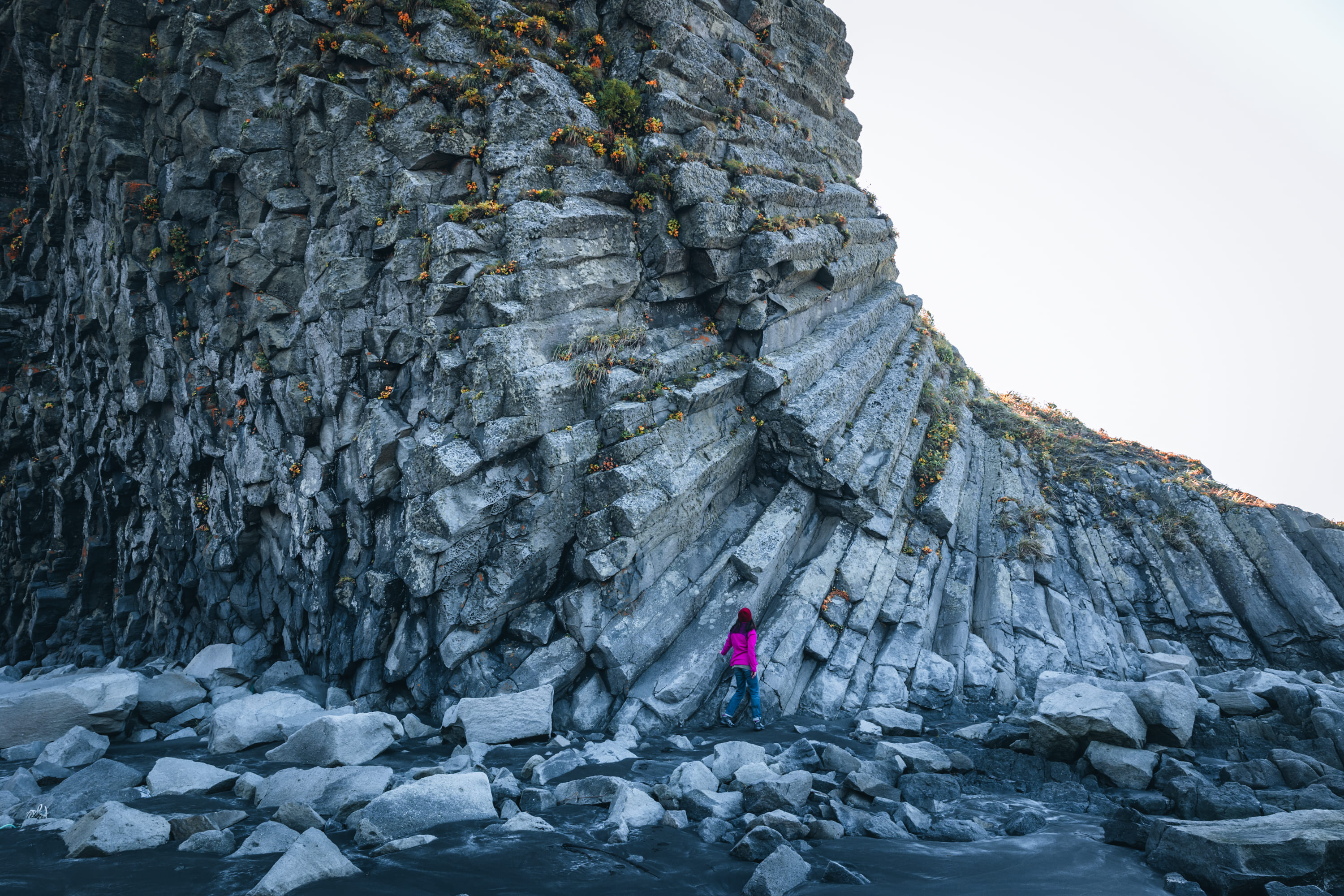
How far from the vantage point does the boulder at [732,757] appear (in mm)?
11297

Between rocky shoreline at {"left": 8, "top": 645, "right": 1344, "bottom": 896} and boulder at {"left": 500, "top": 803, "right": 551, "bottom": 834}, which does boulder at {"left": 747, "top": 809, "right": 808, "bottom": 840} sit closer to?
rocky shoreline at {"left": 8, "top": 645, "right": 1344, "bottom": 896}

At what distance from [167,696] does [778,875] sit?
51.4 ft

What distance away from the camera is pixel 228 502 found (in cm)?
2055

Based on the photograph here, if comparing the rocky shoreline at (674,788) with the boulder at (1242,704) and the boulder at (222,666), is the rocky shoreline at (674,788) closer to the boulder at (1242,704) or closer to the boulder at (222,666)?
the boulder at (1242,704)

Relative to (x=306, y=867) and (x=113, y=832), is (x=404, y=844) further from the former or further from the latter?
(x=113, y=832)

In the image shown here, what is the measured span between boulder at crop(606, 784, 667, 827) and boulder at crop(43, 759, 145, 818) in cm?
798

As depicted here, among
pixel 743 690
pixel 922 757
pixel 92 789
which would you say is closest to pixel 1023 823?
pixel 922 757

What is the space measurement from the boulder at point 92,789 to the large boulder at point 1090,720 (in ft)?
50.2

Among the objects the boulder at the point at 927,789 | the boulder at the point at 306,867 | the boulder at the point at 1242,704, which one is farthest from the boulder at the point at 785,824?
the boulder at the point at 1242,704

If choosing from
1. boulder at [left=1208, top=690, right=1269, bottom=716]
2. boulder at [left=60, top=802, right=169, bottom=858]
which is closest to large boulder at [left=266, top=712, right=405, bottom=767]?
boulder at [left=60, top=802, right=169, bottom=858]

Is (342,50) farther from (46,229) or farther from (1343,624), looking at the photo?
(1343,624)

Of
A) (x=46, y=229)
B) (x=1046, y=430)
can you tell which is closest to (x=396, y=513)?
(x=46, y=229)

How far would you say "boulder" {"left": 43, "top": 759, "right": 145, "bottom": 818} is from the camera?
10.4 meters

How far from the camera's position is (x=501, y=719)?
13453 mm
